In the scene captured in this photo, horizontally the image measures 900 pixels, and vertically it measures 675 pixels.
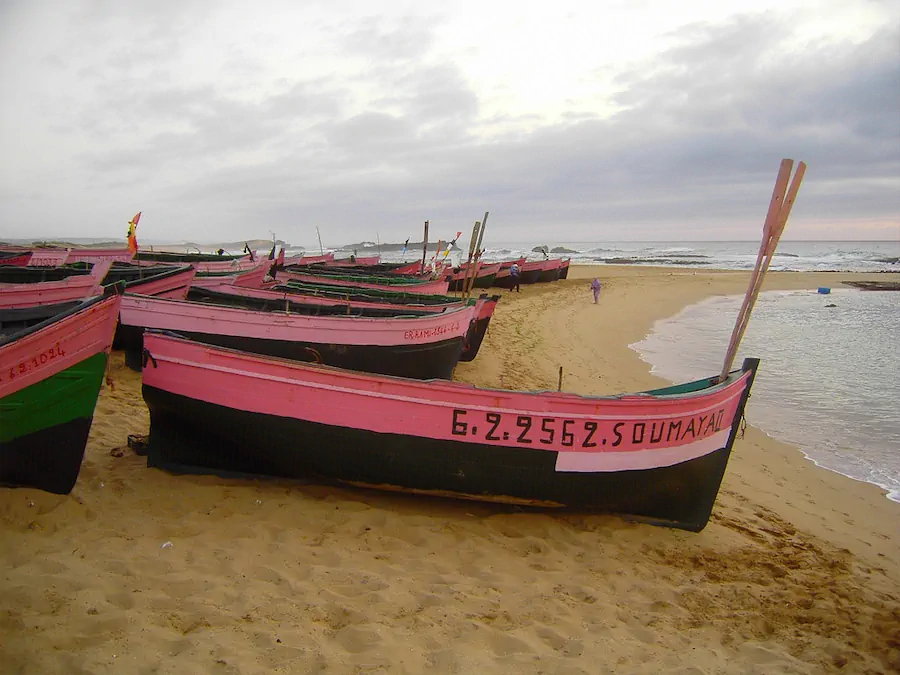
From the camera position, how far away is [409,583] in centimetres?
376

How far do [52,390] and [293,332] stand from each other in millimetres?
4220

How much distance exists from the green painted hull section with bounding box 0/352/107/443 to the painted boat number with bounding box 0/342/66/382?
0.13 meters

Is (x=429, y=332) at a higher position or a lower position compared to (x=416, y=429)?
higher

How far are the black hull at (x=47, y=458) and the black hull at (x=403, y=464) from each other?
29.9 inches

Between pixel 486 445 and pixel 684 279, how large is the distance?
3508 cm

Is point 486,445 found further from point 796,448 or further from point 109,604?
point 796,448

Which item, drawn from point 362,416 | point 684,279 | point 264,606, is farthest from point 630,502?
point 684,279

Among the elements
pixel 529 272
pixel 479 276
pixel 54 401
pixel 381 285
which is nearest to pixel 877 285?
pixel 529 272

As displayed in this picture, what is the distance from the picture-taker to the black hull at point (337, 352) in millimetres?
8281

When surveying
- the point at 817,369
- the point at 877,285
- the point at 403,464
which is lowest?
the point at 817,369

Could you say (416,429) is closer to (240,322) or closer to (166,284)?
(240,322)

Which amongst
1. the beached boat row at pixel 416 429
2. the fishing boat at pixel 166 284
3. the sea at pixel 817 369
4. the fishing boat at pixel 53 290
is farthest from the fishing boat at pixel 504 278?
the beached boat row at pixel 416 429

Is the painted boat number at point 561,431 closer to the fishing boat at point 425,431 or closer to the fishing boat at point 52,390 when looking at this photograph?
the fishing boat at point 425,431

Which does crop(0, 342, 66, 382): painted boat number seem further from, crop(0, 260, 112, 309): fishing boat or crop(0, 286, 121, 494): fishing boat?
crop(0, 260, 112, 309): fishing boat
